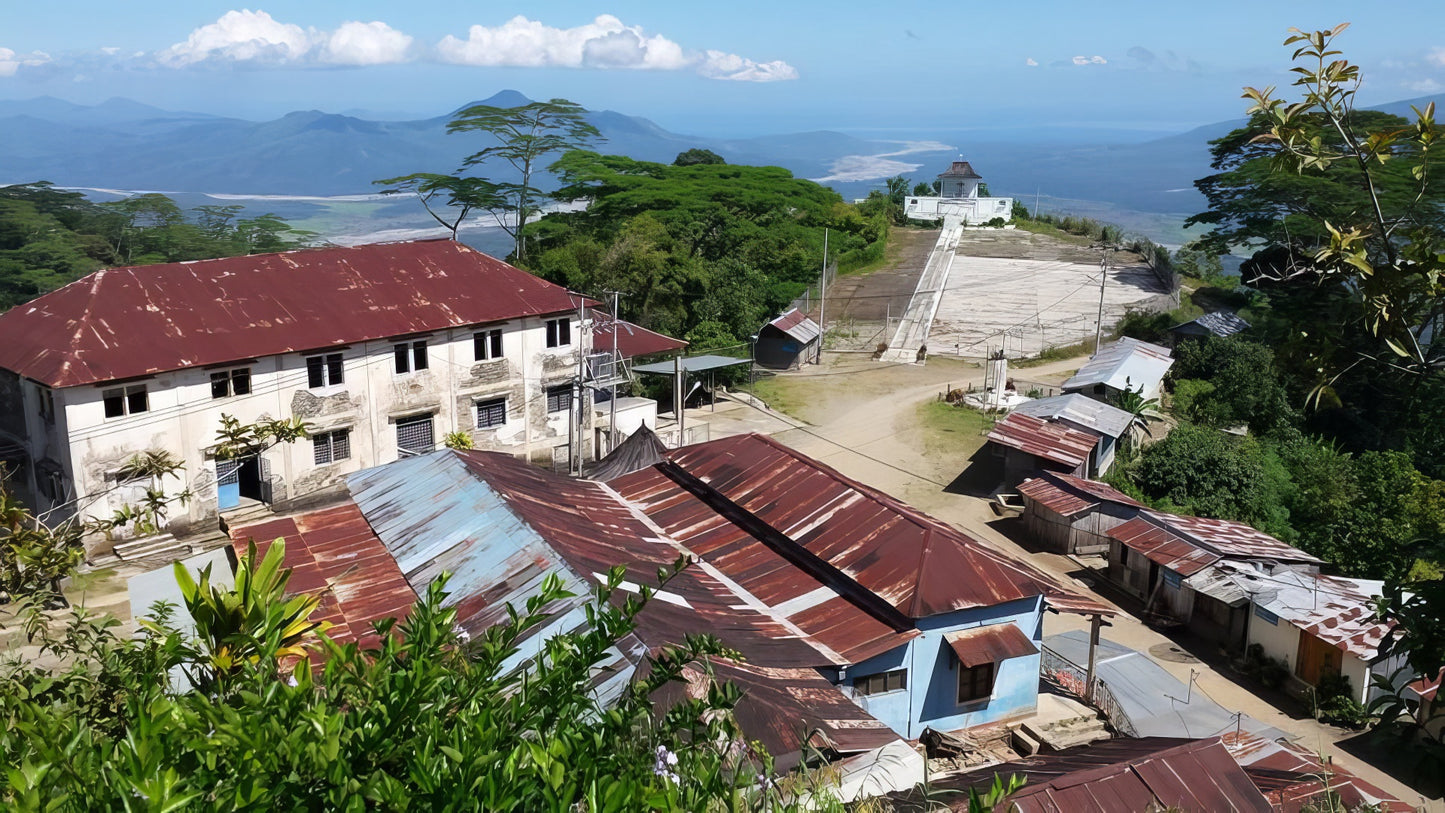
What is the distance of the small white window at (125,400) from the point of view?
20.7 meters

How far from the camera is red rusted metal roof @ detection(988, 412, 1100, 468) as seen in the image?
26.3m

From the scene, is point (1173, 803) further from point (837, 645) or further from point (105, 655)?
point (105, 655)

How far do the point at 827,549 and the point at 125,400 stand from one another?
45.0 ft

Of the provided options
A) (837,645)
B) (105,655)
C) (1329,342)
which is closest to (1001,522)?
(837,645)

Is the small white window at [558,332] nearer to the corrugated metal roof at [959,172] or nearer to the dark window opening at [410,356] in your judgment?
the dark window opening at [410,356]

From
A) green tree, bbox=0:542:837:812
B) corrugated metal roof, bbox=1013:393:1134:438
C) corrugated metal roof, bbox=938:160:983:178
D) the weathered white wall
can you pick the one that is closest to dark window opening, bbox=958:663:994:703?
the weathered white wall

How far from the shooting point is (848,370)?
1474 inches

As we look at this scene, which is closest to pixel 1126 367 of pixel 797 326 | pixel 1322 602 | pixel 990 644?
pixel 797 326

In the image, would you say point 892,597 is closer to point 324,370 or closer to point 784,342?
point 324,370

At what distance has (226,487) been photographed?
75.0 ft

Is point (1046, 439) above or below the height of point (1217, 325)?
below

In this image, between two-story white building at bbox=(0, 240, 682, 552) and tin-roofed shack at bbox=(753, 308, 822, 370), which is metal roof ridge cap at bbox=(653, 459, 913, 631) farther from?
tin-roofed shack at bbox=(753, 308, 822, 370)

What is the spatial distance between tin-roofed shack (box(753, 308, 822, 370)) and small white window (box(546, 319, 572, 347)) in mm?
10934

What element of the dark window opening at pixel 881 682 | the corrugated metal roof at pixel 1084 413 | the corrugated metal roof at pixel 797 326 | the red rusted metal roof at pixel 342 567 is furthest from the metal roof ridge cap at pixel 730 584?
the corrugated metal roof at pixel 797 326
